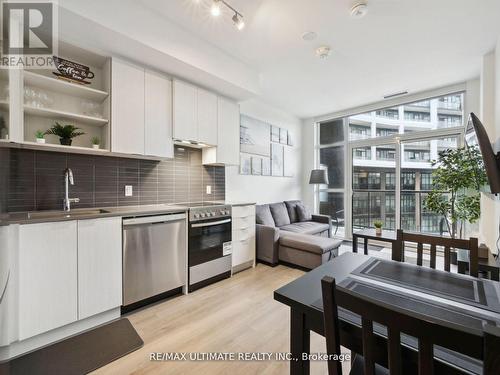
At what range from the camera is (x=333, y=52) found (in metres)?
2.82

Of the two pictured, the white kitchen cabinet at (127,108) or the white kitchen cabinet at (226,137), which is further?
the white kitchen cabinet at (226,137)

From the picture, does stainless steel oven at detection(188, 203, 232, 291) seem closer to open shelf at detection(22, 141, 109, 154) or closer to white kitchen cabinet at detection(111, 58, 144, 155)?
white kitchen cabinet at detection(111, 58, 144, 155)

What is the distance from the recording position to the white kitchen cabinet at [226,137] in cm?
320

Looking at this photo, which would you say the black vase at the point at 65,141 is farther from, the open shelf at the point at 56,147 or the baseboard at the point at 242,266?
the baseboard at the point at 242,266

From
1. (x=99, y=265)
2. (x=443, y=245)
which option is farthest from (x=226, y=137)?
(x=443, y=245)

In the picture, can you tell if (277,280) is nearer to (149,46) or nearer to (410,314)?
(410,314)

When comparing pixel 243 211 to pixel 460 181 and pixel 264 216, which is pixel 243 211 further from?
pixel 460 181

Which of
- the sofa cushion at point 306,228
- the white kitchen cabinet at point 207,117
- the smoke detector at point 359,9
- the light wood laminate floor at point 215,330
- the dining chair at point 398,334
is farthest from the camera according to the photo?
the sofa cushion at point 306,228

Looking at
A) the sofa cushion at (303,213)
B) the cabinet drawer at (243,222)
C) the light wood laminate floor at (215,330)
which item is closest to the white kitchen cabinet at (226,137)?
the cabinet drawer at (243,222)

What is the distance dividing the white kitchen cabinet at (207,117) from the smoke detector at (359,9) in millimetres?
1828

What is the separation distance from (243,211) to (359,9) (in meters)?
2.58

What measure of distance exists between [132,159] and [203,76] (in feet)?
4.32

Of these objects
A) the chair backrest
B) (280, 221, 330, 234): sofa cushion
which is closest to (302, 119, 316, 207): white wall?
(280, 221, 330, 234): sofa cushion

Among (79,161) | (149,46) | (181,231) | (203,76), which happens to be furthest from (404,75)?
(79,161)
